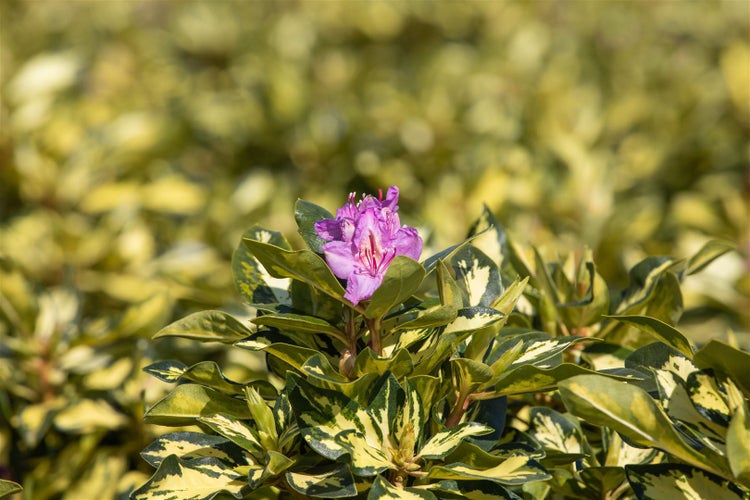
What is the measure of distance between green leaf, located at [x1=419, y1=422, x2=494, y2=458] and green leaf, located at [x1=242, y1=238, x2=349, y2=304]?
19 cm

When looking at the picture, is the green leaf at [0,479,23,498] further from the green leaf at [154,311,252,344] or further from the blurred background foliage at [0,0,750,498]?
the blurred background foliage at [0,0,750,498]

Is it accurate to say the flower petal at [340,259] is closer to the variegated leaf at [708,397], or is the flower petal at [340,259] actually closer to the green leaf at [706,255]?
the variegated leaf at [708,397]

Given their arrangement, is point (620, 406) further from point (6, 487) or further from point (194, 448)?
point (6, 487)

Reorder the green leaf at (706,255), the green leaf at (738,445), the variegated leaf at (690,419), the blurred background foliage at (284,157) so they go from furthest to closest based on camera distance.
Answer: the blurred background foliage at (284,157), the green leaf at (706,255), the variegated leaf at (690,419), the green leaf at (738,445)

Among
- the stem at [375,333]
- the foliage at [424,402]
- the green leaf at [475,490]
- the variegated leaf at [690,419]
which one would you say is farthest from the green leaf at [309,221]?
the variegated leaf at [690,419]

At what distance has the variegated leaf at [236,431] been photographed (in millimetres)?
958

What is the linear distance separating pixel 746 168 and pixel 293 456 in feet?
6.70

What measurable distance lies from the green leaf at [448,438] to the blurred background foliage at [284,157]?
0.64 metres

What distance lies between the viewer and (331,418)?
93cm

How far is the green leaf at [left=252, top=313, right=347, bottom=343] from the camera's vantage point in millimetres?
915

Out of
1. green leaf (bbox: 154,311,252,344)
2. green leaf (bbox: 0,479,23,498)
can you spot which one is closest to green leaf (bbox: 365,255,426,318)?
green leaf (bbox: 154,311,252,344)

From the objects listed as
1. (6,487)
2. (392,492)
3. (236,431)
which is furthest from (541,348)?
(6,487)

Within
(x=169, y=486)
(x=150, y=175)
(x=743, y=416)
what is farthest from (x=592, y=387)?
(x=150, y=175)

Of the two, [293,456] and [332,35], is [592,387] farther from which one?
[332,35]
